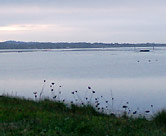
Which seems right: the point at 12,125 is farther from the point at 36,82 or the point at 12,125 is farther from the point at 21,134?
the point at 36,82

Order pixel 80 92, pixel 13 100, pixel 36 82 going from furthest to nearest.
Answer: pixel 36 82 → pixel 80 92 → pixel 13 100

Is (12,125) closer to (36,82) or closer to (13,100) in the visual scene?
(13,100)

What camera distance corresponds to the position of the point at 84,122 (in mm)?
7180

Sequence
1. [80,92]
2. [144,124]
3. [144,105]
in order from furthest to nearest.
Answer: [80,92]
[144,105]
[144,124]

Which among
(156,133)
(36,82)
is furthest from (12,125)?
(36,82)

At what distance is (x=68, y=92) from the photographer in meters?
19.3

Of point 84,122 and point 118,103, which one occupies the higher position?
point 84,122

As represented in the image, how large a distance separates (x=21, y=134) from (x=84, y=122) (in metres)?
1.45

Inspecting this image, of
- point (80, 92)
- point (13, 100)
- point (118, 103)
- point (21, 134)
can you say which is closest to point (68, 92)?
point (80, 92)

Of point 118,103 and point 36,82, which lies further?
point 36,82

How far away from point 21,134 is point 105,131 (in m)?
1.42

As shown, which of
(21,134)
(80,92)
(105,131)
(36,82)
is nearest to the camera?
(21,134)

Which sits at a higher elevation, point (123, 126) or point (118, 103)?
point (123, 126)

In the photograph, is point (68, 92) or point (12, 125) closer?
point (12, 125)
